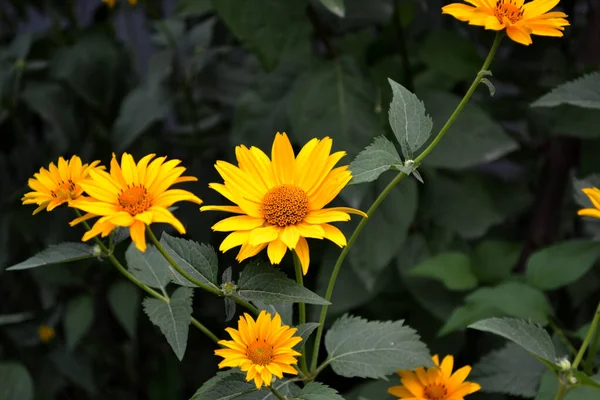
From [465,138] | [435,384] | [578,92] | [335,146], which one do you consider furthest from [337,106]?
[435,384]

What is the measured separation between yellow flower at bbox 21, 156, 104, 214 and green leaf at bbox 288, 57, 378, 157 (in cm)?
39

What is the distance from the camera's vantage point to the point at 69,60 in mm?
1034

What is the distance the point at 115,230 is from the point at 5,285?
2.49 feet

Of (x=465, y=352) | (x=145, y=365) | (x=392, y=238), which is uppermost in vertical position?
(x=392, y=238)

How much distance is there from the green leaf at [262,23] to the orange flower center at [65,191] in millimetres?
380

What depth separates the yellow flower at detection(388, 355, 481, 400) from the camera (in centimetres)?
50

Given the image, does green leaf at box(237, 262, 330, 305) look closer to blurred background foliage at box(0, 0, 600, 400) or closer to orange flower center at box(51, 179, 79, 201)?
orange flower center at box(51, 179, 79, 201)

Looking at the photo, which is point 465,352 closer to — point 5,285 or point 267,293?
point 267,293

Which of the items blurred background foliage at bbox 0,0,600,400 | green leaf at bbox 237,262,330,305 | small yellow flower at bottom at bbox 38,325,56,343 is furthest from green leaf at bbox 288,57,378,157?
small yellow flower at bottom at bbox 38,325,56,343

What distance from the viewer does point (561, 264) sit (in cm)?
70

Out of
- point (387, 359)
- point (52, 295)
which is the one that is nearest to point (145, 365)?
point (52, 295)

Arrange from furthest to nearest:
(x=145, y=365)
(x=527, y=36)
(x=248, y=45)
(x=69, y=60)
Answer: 1. (x=145, y=365)
2. (x=69, y=60)
3. (x=248, y=45)
4. (x=527, y=36)

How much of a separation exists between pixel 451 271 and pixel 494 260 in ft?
0.29

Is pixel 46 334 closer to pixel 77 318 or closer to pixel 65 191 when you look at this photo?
pixel 77 318
